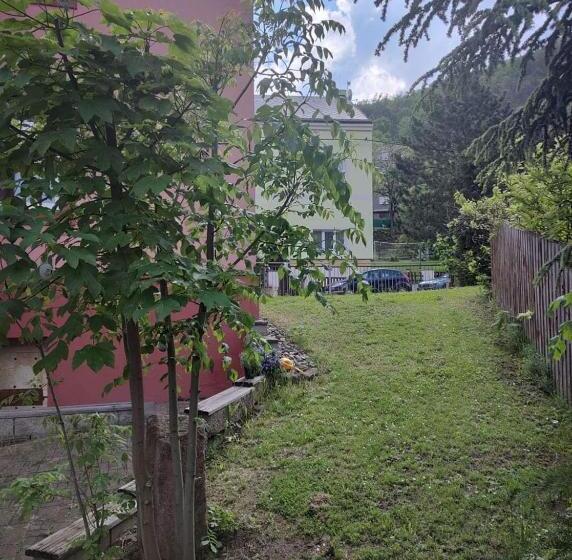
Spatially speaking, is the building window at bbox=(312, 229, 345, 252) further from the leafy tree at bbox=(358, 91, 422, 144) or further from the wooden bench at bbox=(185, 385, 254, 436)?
the leafy tree at bbox=(358, 91, 422, 144)

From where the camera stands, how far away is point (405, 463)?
4.18 m

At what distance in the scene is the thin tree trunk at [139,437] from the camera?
2309 mm

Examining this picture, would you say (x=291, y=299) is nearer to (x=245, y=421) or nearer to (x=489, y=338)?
(x=489, y=338)

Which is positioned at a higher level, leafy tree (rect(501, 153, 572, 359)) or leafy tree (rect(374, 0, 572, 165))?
leafy tree (rect(374, 0, 572, 165))

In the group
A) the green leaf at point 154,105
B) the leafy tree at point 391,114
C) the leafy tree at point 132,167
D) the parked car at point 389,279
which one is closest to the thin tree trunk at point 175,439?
the leafy tree at point 132,167

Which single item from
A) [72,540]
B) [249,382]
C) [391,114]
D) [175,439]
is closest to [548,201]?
[249,382]

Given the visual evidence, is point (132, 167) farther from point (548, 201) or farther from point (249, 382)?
point (548, 201)

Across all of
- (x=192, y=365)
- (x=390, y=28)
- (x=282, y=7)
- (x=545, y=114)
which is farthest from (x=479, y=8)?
(x=192, y=365)

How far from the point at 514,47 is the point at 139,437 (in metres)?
4.24

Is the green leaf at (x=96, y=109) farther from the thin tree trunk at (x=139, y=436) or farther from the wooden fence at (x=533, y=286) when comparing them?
the wooden fence at (x=533, y=286)

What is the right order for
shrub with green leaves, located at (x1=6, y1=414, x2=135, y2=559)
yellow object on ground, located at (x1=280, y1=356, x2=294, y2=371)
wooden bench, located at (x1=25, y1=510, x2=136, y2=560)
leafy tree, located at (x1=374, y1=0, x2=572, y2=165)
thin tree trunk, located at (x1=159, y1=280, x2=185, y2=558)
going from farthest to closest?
yellow object on ground, located at (x1=280, y1=356, x2=294, y2=371), leafy tree, located at (x1=374, y1=0, x2=572, y2=165), wooden bench, located at (x1=25, y1=510, x2=136, y2=560), thin tree trunk, located at (x1=159, y1=280, x2=185, y2=558), shrub with green leaves, located at (x1=6, y1=414, x2=135, y2=559)

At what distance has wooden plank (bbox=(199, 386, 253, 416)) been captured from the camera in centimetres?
493

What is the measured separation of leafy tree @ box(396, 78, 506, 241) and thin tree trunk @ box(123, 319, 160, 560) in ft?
91.2

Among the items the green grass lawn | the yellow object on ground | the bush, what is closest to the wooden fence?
the bush
